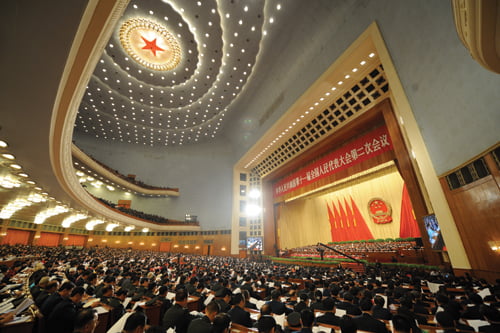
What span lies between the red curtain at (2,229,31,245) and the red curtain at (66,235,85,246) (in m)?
4.96

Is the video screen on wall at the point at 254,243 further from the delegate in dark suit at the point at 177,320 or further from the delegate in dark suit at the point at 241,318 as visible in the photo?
the delegate in dark suit at the point at 177,320

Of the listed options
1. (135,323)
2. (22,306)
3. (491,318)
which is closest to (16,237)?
(22,306)

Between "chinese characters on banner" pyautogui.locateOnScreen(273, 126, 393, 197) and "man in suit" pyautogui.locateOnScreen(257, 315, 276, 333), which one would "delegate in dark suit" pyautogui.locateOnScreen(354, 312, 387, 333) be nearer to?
"man in suit" pyautogui.locateOnScreen(257, 315, 276, 333)

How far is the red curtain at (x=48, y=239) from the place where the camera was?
1986cm

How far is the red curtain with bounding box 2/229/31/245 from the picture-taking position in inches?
649

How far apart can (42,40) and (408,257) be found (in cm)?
1432

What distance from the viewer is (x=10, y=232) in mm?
16719

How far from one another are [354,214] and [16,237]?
29.0m

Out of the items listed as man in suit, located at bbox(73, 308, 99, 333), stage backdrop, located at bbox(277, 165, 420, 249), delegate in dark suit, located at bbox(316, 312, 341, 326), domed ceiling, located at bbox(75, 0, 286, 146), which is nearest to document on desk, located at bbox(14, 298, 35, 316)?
man in suit, located at bbox(73, 308, 99, 333)

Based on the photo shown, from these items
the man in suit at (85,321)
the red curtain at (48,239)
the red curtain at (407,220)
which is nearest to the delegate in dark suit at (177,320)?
the man in suit at (85,321)

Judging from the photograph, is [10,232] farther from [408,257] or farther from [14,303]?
[408,257]

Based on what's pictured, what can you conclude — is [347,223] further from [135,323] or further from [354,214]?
[135,323]

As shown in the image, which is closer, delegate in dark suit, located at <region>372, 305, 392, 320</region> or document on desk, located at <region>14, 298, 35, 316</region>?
document on desk, located at <region>14, 298, 35, 316</region>

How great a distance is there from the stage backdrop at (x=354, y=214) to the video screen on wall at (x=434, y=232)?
8.15 metres
